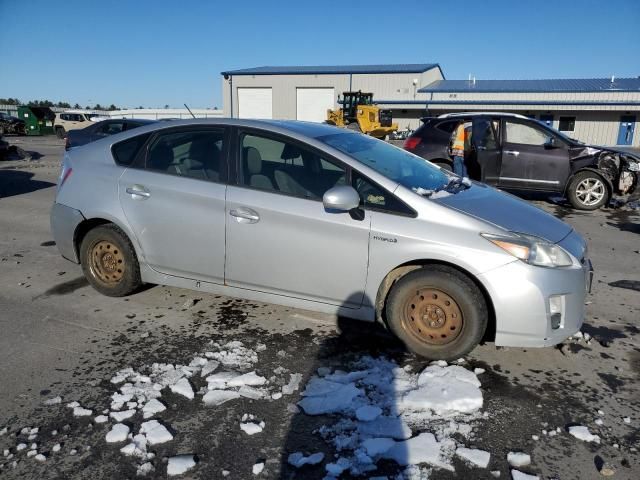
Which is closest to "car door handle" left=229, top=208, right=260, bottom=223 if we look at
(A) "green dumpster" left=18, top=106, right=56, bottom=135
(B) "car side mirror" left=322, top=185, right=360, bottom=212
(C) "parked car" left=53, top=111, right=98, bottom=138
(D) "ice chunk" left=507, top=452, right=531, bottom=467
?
(B) "car side mirror" left=322, top=185, right=360, bottom=212

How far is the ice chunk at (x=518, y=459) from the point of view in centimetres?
249

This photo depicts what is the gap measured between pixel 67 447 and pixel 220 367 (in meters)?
1.06

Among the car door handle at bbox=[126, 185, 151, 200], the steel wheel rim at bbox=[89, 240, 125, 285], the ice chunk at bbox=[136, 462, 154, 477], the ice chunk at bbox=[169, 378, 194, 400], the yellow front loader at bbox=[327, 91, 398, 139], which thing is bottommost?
the ice chunk at bbox=[136, 462, 154, 477]

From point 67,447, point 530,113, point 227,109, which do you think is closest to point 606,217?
point 67,447

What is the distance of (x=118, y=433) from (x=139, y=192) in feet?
7.19

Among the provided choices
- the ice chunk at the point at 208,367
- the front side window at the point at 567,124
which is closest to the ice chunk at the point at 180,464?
the ice chunk at the point at 208,367

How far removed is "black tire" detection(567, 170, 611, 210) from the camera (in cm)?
945

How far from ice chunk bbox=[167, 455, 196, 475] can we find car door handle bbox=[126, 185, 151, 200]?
238 centimetres

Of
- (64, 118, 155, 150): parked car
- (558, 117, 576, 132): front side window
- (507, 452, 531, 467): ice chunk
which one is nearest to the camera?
(507, 452, 531, 467): ice chunk

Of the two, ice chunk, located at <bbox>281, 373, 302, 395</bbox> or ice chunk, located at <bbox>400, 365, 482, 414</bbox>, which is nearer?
ice chunk, located at <bbox>400, 365, 482, 414</bbox>

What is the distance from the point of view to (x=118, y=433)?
2.65 meters

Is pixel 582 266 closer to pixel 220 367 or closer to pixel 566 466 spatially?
pixel 566 466

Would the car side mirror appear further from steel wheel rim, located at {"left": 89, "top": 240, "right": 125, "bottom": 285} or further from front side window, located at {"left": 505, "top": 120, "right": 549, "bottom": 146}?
front side window, located at {"left": 505, "top": 120, "right": 549, "bottom": 146}

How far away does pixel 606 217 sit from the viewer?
9.09m
